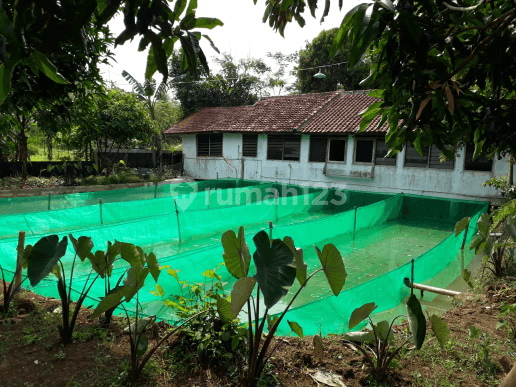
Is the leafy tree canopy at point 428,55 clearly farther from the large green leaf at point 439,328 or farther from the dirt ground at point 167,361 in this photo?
the dirt ground at point 167,361

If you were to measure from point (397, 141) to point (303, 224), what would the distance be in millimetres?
5211

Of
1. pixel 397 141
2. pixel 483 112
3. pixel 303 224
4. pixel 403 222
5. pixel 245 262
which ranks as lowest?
pixel 403 222

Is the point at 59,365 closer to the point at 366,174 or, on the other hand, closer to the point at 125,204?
the point at 125,204

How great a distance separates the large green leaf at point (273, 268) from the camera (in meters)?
2.09

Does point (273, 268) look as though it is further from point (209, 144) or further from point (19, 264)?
point (209, 144)

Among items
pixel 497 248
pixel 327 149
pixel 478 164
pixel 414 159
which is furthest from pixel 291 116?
pixel 497 248

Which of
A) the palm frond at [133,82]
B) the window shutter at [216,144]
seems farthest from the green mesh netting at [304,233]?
the palm frond at [133,82]

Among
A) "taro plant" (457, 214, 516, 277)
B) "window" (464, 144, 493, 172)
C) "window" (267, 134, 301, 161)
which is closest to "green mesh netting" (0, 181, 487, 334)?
"taro plant" (457, 214, 516, 277)

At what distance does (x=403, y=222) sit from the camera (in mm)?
12758

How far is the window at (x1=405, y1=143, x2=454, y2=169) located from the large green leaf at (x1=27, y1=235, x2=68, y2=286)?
13226 millimetres

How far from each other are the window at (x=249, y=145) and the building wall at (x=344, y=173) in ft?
0.71

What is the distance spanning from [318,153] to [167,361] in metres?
15.0

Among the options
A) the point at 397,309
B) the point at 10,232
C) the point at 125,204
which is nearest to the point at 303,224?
the point at 397,309

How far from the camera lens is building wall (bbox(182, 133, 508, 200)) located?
1354 cm
